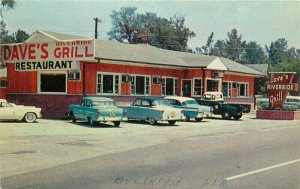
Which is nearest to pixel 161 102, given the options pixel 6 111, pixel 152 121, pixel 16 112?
pixel 152 121

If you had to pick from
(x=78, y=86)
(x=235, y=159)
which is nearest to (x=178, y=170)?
(x=235, y=159)

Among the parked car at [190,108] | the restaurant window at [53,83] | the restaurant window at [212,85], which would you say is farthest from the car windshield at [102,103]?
the restaurant window at [212,85]

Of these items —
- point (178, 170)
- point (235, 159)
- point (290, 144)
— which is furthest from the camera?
point (290, 144)

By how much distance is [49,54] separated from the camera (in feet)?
87.7

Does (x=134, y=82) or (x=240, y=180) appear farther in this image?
(x=134, y=82)

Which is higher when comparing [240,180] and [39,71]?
[39,71]

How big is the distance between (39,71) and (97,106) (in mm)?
7709

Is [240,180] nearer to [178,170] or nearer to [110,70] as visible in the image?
[178,170]

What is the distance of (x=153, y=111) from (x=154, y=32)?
200ft

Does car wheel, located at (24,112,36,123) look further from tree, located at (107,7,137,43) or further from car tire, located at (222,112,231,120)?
tree, located at (107,7,137,43)

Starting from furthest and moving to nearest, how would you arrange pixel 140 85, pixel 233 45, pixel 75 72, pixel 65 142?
1. pixel 233 45
2. pixel 140 85
3. pixel 75 72
4. pixel 65 142

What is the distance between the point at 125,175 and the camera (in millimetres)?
9422

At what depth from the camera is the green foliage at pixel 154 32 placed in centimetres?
7919

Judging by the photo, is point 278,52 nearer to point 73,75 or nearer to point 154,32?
point 154,32
